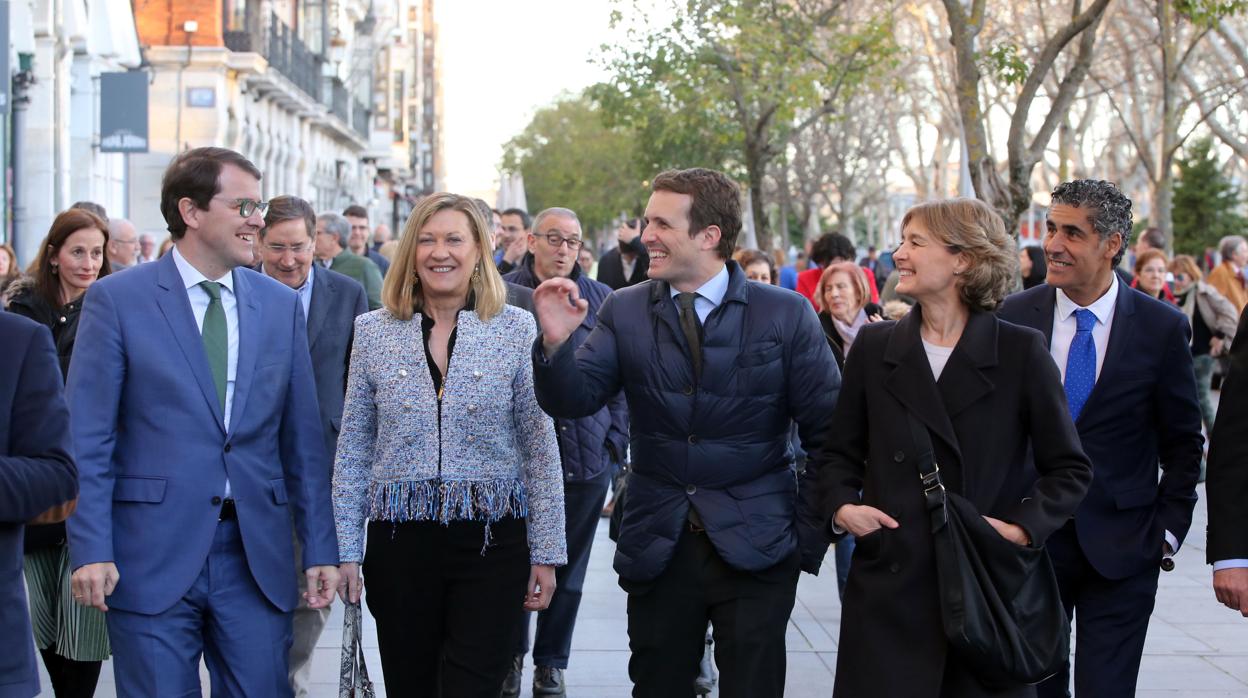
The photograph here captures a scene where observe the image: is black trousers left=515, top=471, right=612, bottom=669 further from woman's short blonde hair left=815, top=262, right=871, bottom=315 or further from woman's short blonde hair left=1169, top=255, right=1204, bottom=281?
woman's short blonde hair left=1169, top=255, right=1204, bottom=281

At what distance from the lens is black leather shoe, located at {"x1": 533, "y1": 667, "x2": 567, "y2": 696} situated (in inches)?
273

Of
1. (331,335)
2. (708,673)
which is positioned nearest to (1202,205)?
(708,673)

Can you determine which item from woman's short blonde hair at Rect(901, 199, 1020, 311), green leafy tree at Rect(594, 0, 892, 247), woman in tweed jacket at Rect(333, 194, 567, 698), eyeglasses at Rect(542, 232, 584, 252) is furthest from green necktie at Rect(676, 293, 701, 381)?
green leafy tree at Rect(594, 0, 892, 247)

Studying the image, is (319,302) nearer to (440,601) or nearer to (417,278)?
(417,278)

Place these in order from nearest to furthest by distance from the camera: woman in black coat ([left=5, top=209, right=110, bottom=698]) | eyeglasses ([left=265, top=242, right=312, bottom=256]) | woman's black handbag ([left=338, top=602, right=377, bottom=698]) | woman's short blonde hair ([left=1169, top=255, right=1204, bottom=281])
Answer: woman's black handbag ([left=338, top=602, right=377, bottom=698]) → woman in black coat ([left=5, top=209, right=110, bottom=698]) → eyeglasses ([left=265, top=242, right=312, bottom=256]) → woman's short blonde hair ([left=1169, top=255, right=1204, bottom=281])

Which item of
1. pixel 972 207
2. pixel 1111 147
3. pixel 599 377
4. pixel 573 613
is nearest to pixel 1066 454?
pixel 972 207

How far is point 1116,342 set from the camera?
520 cm

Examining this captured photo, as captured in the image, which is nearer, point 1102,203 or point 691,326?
point 691,326

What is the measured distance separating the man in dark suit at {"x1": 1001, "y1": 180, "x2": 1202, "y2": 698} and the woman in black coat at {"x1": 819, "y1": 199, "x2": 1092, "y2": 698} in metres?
0.76

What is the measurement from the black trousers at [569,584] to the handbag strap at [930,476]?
2.78 meters

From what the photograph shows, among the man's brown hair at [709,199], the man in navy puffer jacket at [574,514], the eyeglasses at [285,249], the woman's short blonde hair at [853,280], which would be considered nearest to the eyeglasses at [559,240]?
the man in navy puffer jacket at [574,514]

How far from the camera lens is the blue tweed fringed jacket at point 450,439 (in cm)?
489

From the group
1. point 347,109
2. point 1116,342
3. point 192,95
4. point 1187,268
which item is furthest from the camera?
point 347,109

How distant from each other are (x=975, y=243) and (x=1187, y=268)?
1245cm
